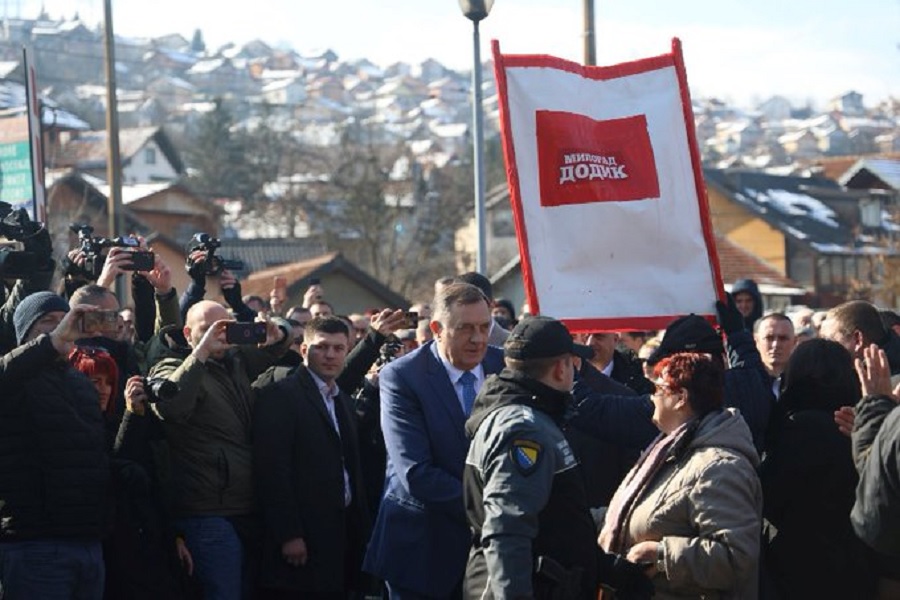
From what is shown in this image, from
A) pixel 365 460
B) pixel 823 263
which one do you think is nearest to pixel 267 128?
pixel 823 263

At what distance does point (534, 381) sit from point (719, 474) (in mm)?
765

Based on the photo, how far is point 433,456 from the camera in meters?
6.69

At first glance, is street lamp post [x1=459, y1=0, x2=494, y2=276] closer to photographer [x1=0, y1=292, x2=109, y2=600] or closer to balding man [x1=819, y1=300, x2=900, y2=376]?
balding man [x1=819, y1=300, x2=900, y2=376]

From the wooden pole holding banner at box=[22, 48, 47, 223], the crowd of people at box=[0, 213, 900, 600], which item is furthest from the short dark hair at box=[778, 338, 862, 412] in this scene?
the wooden pole holding banner at box=[22, 48, 47, 223]

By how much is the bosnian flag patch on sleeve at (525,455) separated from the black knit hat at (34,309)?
2.65m

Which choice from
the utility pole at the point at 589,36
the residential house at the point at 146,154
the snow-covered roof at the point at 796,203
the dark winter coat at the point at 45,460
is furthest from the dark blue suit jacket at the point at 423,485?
the residential house at the point at 146,154

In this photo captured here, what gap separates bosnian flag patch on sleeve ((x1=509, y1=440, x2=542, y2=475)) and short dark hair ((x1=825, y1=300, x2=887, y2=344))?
2.96 meters

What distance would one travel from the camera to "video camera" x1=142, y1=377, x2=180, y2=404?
7.08 m

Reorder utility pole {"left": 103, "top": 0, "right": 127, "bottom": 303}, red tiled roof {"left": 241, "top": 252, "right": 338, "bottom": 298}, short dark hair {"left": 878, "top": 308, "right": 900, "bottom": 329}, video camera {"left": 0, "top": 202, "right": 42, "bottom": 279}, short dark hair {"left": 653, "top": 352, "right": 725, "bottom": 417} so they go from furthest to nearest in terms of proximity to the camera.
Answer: red tiled roof {"left": 241, "top": 252, "right": 338, "bottom": 298} < utility pole {"left": 103, "top": 0, "right": 127, "bottom": 303} < short dark hair {"left": 878, "top": 308, "right": 900, "bottom": 329} < video camera {"left": 0, "top": 202, "right": 42, "bottom": 279} < short dark hair {"left": 653, "top": 352, "right": 725, "bottom": 417}

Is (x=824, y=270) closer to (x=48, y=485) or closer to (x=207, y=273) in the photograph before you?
(x=207, y=273)

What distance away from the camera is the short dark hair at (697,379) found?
5859mm

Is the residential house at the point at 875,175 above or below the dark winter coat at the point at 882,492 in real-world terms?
above

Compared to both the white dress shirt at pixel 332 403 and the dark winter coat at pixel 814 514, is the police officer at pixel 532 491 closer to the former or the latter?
the dark winter coat at pixel 814 514

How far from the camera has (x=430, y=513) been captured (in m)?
6.65
